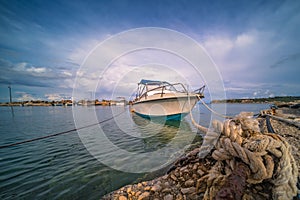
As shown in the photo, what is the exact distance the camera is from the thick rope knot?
1.06m

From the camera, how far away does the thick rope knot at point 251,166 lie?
1061 mm

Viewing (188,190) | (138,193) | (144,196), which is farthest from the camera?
(138,193)

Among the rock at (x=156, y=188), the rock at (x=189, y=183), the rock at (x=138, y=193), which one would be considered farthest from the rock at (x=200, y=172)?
the rock at (x=138, y=193)

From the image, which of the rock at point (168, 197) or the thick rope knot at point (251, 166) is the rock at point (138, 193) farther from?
the thick rope knot at point (251, 166)

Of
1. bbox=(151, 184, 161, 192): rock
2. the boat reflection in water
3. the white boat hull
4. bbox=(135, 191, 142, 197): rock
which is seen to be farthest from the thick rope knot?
the white boat hull

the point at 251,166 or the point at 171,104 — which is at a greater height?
the point at 171,104

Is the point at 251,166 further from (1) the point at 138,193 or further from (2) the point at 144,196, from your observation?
(1) the point at 138,193

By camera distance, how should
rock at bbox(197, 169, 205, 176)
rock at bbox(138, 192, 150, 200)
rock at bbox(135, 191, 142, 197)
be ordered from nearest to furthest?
rock at bbox(197, 169, 205, 176), rock at bbox(138, 192, 150, 200), rock at bbox(135, 191, 142, 197)

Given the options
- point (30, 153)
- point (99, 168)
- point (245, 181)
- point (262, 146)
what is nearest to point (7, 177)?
point (30, 153)

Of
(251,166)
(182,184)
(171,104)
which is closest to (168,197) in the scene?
(182,184)

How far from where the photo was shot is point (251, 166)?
3.70ft

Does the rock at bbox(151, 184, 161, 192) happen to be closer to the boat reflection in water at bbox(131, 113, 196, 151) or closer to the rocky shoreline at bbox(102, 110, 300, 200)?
the rocky shoreline at bbox(102, 110, 300, 200)

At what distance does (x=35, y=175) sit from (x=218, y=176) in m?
4.89

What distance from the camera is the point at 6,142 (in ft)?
22.3
